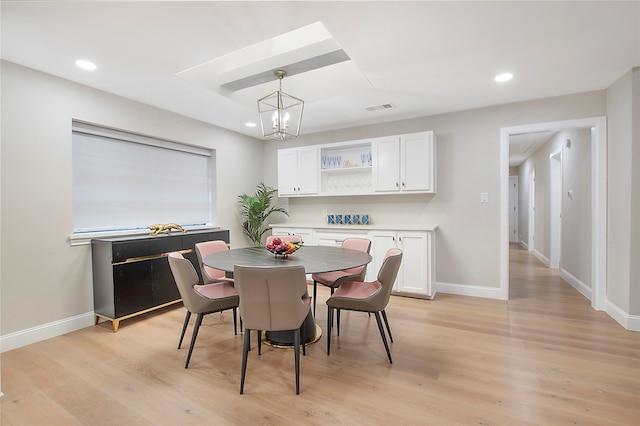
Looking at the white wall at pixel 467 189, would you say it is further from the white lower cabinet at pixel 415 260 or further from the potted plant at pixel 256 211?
the potted plant at pixel 256 211

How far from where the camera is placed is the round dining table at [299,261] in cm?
227

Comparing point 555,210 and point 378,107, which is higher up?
point 378,107

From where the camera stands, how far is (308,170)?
486cm

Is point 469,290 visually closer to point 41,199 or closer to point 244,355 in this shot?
point 244,355

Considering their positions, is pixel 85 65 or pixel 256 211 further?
pixel 256 211

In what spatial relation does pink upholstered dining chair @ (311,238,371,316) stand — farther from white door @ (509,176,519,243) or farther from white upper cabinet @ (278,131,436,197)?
white door @ (509,176,519,243)

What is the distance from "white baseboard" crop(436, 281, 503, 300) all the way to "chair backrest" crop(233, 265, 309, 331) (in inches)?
114

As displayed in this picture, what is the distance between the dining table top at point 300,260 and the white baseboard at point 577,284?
3257 millimetres

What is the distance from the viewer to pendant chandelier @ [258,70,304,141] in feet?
8.79

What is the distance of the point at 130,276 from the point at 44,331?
0.82 metres

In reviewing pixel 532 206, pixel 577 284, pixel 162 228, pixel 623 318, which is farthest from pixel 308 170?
pixel 532 206

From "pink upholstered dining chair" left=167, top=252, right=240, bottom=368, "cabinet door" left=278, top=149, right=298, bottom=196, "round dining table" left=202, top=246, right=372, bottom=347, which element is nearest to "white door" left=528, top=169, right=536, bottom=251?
"cabinet door" left=278, top=149, right=298, bottom=196

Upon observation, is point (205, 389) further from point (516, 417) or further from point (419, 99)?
point (419, 99)

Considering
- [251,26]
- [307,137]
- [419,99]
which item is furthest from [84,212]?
[419,99]
